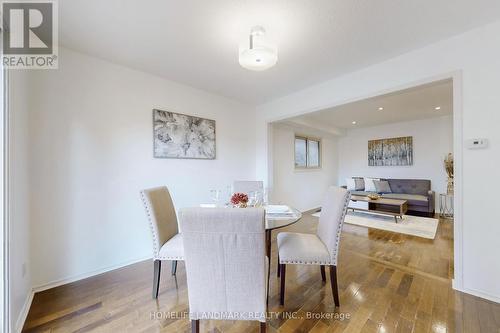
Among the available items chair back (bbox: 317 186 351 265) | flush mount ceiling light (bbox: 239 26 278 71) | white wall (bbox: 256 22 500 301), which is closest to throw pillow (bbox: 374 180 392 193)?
white wall (bbox: 256 22 500 301)

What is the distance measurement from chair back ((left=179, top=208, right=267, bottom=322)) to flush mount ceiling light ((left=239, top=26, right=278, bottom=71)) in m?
1.23

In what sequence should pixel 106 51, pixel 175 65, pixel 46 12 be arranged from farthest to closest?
pixel 175 65, pixel 106 51, pixel 46 12

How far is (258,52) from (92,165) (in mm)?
2141

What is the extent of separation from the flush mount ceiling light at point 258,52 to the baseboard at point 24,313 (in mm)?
2582

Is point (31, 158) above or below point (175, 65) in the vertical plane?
below

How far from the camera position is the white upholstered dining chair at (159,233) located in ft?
5.83

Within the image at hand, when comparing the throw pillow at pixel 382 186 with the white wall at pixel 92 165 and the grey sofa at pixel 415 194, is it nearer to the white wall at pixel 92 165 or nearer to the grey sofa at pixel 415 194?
the grey sofa at pixel 415 194

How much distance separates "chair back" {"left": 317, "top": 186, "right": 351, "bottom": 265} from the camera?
5.50ft

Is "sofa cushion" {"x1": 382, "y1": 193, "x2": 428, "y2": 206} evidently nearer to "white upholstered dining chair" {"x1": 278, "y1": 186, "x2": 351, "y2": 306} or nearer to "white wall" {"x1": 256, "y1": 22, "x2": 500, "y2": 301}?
"white wall" {"x1": 256, "y1": 22, "x2": 500, "y2": 301}

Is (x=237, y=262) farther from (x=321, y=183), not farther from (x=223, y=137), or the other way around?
(x=321, y=183)

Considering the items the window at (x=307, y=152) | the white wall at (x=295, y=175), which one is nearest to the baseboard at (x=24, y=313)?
the white wall at (x=295, y=175)

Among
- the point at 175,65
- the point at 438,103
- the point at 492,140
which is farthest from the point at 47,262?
the point at 438,103

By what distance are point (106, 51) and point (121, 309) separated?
8.28 feet

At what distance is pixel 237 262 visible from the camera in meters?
1.11
